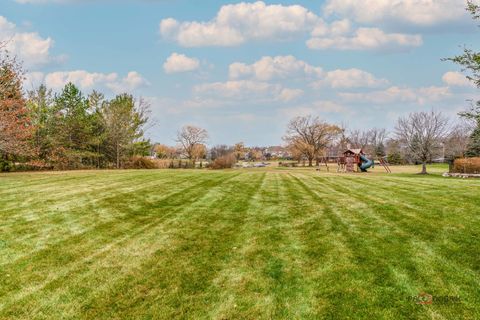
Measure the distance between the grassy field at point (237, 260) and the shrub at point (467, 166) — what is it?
25.0 m

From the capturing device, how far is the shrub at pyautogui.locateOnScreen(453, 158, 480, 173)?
30.0 m

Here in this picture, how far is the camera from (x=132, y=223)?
8.06 metres

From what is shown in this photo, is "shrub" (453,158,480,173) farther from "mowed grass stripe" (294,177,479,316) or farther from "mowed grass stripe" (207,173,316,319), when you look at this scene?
"mowed grass stripe" (207,173,316,319)

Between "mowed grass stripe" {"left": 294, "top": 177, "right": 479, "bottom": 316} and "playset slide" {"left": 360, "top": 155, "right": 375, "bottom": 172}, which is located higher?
"playset slide" {"left": 360, "top": 155, "right": 375, "bottom": 172}

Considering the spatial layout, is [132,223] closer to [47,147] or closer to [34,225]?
[34,225]

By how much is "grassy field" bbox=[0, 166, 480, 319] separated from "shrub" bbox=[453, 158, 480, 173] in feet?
81.9

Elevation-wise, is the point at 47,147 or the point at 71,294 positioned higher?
the point at 47,147

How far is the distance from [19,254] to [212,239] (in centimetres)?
354

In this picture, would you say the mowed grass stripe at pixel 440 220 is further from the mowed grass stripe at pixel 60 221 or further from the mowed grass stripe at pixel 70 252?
the mowed grass stripe at pixel 60 221

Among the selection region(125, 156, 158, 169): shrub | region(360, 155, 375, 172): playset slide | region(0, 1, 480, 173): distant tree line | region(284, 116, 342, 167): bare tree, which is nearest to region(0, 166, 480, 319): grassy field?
region(0, 1, 480, 173): distant tree line

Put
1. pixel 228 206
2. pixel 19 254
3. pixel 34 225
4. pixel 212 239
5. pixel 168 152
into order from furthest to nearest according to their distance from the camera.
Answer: pixel 168 152, pixel 228 206, pixel 34 225, pixel 212 239, pixel 19 254

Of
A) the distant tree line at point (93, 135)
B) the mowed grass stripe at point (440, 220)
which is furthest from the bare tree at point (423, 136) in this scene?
the mowed grass stripe at point (440, 220)

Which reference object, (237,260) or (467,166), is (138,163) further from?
(237,260)

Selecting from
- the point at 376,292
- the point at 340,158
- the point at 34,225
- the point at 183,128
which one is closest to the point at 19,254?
the point at 34,225
